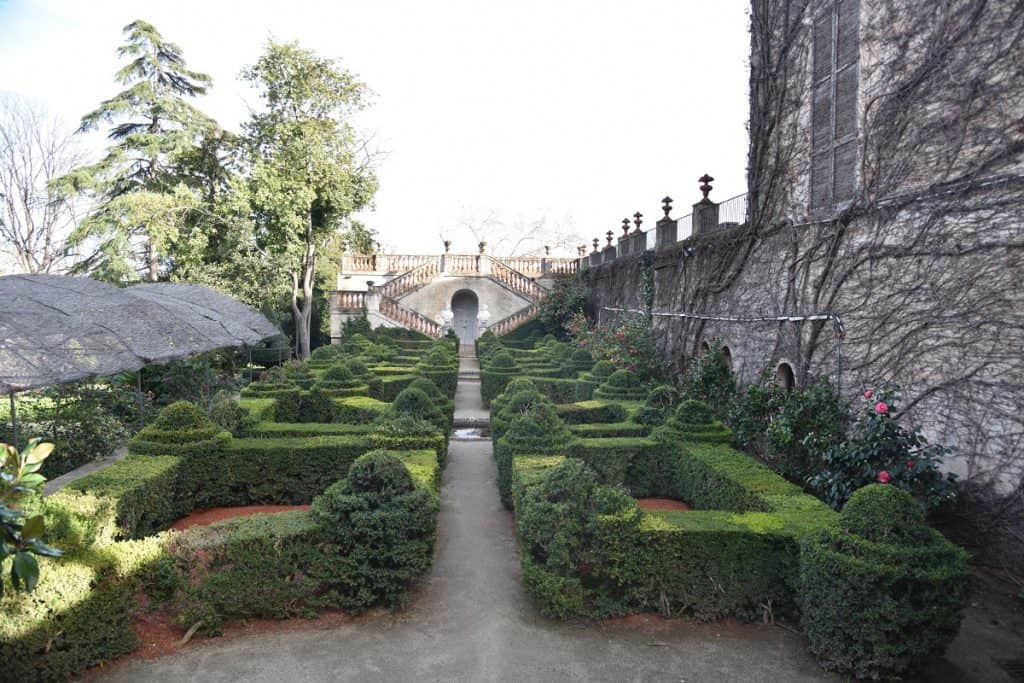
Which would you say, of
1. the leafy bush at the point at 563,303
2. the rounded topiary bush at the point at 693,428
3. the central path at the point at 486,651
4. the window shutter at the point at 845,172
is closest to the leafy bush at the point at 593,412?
the rounded topiary bush at the point at 693,428

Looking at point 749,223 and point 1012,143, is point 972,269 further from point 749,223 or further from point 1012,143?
point 749,223

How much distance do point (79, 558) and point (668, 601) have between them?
510cm

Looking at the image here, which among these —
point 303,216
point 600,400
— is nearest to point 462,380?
point 303,216

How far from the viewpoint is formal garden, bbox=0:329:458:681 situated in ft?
16.1

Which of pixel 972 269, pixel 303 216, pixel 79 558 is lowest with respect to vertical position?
pixel 79 558

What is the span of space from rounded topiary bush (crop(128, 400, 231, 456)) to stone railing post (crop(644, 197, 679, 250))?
1233 centimetres

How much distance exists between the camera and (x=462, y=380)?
23.9 meters

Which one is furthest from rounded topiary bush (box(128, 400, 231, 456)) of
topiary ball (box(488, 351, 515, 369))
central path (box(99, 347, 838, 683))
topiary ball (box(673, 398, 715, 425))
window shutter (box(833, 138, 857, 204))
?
window shutter (box(833, 138, 857, 204))

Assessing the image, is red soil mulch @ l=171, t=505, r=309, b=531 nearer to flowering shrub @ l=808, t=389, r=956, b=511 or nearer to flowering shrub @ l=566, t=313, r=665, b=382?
flowering shrub @ l=808, t=389, r=956, b=511

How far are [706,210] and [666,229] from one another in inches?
102

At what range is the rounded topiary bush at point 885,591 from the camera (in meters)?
4.89

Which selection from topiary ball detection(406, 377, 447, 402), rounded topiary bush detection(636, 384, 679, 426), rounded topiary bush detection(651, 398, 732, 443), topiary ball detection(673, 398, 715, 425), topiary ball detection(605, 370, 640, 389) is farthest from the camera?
topiary ball detection(605, 370, 640, 389)

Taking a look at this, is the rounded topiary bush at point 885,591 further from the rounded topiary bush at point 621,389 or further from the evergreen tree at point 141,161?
the evergreen tree at point 141,161

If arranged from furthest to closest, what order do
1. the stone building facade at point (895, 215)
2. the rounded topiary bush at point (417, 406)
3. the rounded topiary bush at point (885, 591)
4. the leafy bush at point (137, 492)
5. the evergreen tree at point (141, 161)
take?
the evergreen tree at point (141, 161) → the rounded topiary bush at point (417, 406) → the stone building facade at point (895, 215) → the leafy bush at point (137, 492) → the rounded topiary bush at point (885, 591)
